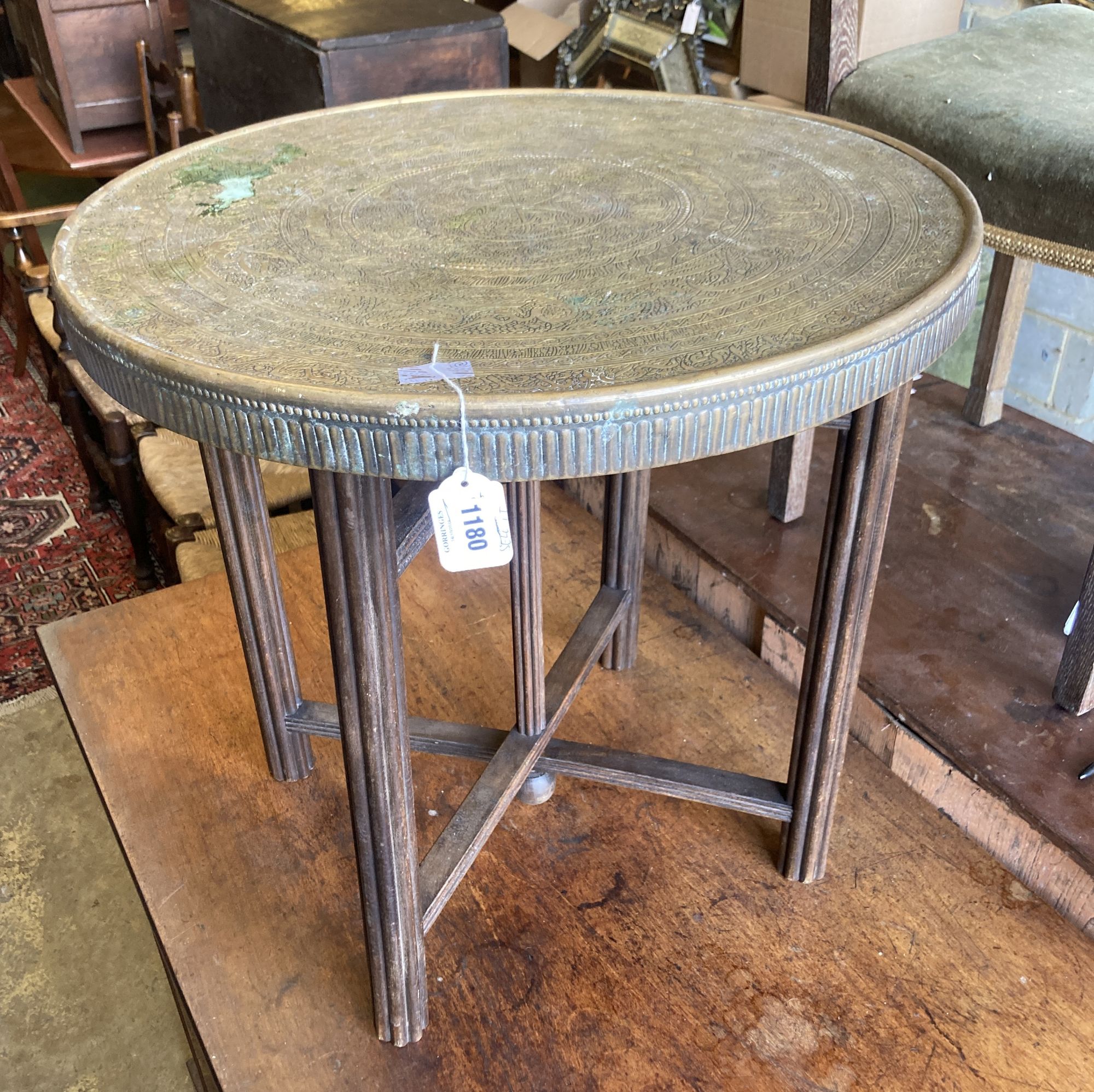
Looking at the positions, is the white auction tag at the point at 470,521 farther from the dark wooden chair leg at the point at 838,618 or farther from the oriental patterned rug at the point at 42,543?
the oriental patterned rug at the point at 42,543

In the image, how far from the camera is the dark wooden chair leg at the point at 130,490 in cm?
211

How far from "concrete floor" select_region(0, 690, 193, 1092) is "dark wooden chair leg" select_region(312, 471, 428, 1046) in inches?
28.8

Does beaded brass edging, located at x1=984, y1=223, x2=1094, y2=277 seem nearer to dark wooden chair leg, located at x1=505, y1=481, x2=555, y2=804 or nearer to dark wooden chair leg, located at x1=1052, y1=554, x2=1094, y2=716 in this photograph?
dark wooden chair leg, located at x1=1052, y1=554, x2=1094, y2=716

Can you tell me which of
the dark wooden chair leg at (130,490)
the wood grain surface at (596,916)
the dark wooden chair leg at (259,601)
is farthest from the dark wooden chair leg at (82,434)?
the dark wooden chair leg at (259,601)

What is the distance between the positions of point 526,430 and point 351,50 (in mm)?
1539

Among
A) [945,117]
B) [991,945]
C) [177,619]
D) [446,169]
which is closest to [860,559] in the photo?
[991,945]

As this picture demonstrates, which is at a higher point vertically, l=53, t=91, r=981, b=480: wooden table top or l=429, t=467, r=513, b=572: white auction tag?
l=53, t=91, r=981, b=480: wooden table top

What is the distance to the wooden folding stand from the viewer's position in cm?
80

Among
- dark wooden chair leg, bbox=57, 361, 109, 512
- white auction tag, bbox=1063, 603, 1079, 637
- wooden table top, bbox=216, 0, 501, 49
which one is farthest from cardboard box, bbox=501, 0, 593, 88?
white auction tag, bbox=1063, 603, 1079, 637

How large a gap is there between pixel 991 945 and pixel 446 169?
94cm

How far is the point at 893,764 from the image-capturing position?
1318mm

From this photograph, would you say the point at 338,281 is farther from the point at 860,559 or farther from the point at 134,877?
the point at 134,877

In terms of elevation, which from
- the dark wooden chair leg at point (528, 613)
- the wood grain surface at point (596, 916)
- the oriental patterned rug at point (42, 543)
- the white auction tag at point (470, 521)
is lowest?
the oriental patterned rug at point (42, 543)

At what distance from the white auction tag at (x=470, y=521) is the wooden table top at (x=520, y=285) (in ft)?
0.08
